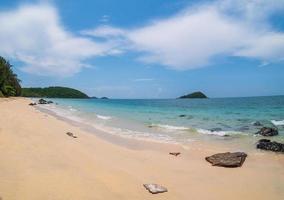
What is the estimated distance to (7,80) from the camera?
77.1 metres

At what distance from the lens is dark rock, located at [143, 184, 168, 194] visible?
6512 mm

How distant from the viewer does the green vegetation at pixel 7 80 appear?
6789 cm

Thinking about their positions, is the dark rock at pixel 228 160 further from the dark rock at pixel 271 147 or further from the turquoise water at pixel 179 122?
the turquoise water at pixel 179 122

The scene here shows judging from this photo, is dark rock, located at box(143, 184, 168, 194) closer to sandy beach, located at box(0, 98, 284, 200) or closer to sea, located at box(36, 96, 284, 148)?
sandy beach, located at box(0, 98, 284, 200)

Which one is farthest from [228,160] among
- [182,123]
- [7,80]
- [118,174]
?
[7,80]

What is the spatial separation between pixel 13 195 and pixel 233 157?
678cm

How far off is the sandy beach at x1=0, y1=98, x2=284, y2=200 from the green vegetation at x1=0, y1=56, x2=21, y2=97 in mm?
62091

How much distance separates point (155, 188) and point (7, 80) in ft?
258

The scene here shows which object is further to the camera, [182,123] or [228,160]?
[182,123]

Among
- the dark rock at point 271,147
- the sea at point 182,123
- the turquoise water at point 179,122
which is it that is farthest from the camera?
the turquoise water at point 179,122

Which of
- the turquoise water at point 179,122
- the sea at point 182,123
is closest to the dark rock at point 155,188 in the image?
the sea at point 182,123

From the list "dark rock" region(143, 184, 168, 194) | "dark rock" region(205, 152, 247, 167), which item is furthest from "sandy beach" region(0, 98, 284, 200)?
"dark rock" region(205, 152, 247, 167)

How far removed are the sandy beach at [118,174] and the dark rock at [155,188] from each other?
10 cm

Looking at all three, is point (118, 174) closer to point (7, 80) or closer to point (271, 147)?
point (271, 147)
